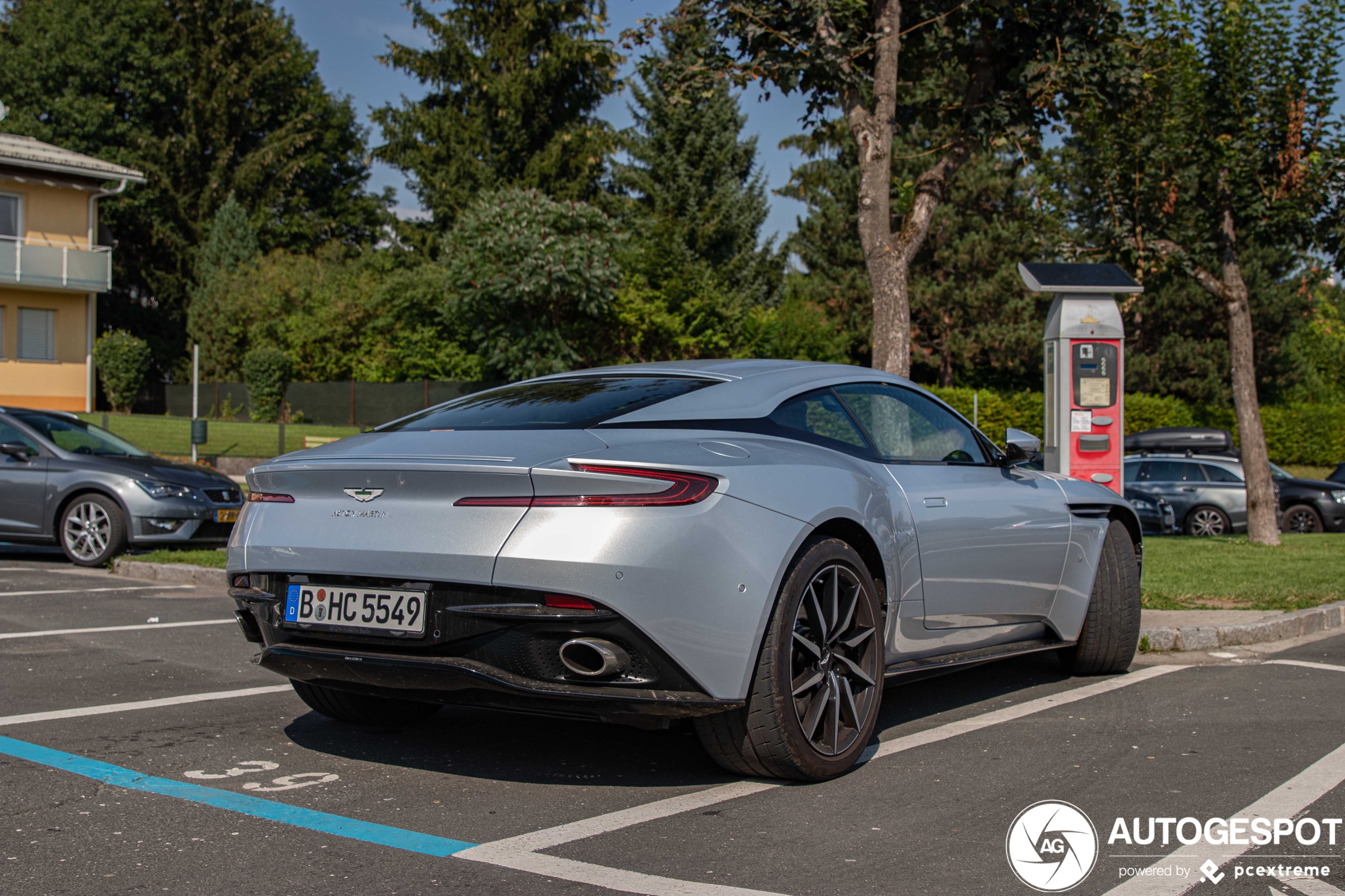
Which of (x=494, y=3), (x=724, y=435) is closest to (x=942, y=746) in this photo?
(x=724, y=435)

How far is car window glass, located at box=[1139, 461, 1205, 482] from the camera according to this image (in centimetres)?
2038

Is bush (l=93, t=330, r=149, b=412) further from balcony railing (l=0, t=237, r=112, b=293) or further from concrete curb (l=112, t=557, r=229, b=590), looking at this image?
concrete curb (l=112, t=557, r=229, b=590)

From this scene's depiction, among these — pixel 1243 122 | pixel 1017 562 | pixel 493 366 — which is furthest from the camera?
pixel 493 366

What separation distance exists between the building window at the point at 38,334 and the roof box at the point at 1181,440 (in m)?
29.1

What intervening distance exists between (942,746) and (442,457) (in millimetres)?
2236

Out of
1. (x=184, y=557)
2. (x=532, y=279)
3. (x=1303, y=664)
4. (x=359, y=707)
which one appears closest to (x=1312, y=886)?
(x=359, y=707)

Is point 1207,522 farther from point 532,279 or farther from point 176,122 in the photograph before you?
point 176,122

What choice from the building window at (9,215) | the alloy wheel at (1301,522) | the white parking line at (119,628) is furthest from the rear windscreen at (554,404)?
the building window at (9,215)

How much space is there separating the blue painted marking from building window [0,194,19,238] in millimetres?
Answer: 33335

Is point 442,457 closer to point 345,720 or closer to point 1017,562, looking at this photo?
point 345,720

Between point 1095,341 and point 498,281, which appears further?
point 498,281

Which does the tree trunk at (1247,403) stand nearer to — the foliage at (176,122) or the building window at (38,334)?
the building window at (38,334)

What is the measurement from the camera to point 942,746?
4.66 metres

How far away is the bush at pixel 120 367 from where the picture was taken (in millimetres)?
35875
